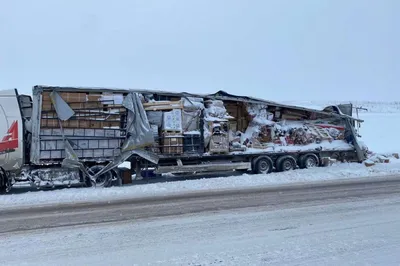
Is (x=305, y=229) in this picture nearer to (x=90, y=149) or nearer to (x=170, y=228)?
(x=170, y=228)

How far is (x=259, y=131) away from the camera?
16.0m

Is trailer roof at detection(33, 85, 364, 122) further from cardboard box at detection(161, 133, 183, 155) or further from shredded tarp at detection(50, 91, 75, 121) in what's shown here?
cardboard box at detection(161, 133, 183, 155)

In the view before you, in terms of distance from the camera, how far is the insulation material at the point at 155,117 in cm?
1382

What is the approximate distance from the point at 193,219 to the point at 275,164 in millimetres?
9340

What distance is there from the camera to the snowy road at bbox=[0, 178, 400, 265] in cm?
510

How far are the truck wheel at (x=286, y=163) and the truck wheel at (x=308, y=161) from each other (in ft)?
1.62

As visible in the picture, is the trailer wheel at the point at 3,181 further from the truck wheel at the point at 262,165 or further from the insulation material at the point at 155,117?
the truck wheel at the point at 262,165

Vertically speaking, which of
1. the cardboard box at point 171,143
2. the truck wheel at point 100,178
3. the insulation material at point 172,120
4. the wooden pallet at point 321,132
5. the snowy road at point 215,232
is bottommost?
the snowy road at point 215,232

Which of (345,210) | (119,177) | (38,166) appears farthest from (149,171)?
(345,210)

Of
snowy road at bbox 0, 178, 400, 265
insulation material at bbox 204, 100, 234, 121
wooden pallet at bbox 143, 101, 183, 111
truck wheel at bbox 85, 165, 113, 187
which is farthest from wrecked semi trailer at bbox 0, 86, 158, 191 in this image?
snowy road at bbox 0, 178, 400, 265

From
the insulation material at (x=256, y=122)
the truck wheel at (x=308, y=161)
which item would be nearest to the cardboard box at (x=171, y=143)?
the insulation material at (x=256, y=122)

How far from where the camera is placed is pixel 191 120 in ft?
47.4

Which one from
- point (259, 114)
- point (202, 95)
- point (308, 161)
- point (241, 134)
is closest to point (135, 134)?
point (202, 95)

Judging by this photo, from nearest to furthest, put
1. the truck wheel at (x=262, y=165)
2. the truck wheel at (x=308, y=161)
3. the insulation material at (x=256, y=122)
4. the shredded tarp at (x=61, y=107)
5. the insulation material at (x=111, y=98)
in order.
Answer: the shredded tarp at (x=61, y=107) → the insulation material at (x=111, y=98) → the truck wheel at (x=262, y=165) → the insulation material at (x=256, y=122) → the truck wheel at (x=308, y=161)
